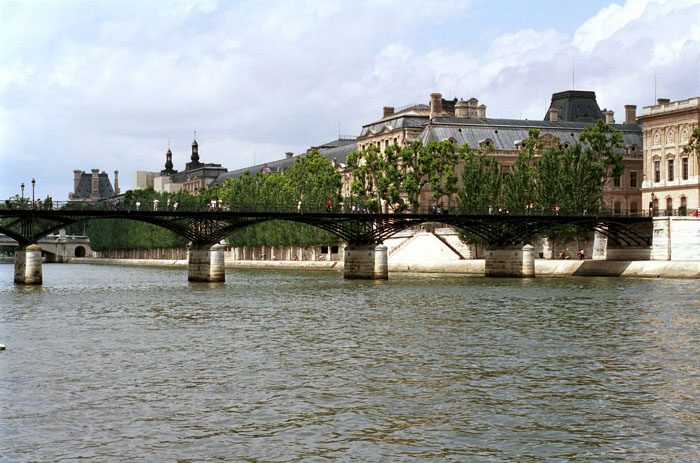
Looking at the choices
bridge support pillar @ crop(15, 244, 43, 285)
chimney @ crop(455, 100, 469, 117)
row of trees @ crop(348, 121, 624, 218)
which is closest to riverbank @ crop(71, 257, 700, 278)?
row of trees @ crop(348, 121, 624, 218)

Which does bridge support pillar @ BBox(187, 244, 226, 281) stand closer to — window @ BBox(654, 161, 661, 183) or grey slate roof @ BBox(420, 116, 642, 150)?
grey slate roof @ BBox(420, 116, 642, 150)

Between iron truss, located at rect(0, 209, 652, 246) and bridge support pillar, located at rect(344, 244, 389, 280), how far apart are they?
0.94 metres

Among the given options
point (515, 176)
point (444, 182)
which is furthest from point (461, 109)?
point (515, 176)

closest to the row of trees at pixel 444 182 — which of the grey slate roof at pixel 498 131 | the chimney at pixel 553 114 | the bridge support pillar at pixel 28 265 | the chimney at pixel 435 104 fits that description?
the grey slate roof at pixel 498 131

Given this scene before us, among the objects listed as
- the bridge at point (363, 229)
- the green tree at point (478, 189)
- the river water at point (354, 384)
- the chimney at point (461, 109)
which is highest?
the chimney at point (461, 109)

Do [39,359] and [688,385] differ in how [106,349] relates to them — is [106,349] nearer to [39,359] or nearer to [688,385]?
[39,359]

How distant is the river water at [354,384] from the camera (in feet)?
73.0

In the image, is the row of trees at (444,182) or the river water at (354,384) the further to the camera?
the row of trees at (444,182)

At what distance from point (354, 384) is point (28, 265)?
196 ft

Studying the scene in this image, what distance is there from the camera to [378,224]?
96125 mm

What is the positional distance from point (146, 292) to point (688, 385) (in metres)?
53.2

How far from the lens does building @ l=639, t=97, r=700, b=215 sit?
384ft

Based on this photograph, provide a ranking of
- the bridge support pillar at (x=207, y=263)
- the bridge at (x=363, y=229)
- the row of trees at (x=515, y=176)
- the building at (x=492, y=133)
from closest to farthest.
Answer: the bridge at (x=363, y=229) → the bridge support pillar at (x=207, y=263) → the row of trees at (x=515, y=176) → the building at (x=492, y=133)

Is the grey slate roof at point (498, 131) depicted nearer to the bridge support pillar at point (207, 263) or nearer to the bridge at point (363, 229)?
the bridge at point (363, 229)
